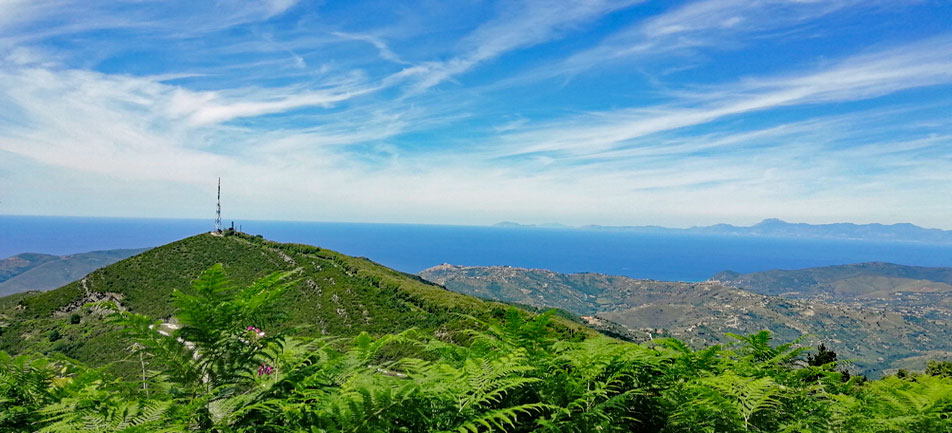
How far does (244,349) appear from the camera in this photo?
239 cm

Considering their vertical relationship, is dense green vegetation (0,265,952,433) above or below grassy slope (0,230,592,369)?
above

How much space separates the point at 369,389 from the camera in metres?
2.00

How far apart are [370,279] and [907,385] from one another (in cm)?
5280

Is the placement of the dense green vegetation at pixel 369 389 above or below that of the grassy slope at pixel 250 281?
above

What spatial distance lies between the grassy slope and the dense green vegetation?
1128 inches

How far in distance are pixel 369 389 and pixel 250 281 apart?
58.1m

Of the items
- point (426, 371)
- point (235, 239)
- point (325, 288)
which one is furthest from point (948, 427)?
point (235, 239)

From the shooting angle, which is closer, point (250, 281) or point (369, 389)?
point (369, 389)

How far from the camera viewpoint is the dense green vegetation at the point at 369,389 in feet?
6.64

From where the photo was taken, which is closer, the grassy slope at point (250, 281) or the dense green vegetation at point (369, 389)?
the dense green vegetation at point (369, 389)

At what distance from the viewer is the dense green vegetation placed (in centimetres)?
202

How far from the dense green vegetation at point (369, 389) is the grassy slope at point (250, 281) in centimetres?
2866

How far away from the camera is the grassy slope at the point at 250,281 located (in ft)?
122

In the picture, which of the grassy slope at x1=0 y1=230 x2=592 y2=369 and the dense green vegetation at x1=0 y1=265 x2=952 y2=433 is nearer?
the dense green vegetation at x1=0 y1=265 x2=952 y2=433
